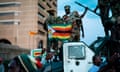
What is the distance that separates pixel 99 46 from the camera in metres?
7.26

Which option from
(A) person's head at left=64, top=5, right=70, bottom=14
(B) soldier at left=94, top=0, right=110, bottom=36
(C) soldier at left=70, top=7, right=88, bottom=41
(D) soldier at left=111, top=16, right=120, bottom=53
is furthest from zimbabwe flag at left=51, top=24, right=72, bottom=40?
(D) soldier at left=111, top=16, right=120, bottom=53

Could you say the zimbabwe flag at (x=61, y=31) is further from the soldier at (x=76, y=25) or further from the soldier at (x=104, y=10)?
the soldier at (x=104, y=10)

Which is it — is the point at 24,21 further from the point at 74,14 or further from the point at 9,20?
the point at 74,14

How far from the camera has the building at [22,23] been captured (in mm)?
68312

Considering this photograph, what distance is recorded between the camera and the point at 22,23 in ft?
230

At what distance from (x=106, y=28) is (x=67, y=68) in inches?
58.1

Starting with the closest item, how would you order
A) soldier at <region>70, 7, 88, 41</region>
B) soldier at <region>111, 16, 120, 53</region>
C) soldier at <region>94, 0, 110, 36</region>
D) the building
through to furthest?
1. soldier at <region>111, 16, 120, 53</region>
2. soldier at <region>94, 0, 110, 36</region>
3. soldier at <region>70, 7, 88, 41</region>
4. the building

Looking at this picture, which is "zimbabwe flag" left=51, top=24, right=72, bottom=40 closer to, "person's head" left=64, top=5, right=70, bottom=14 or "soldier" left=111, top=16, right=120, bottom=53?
"person's head" left=64, top=5, right=70, bottom=14

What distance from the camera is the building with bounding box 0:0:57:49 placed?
224ft

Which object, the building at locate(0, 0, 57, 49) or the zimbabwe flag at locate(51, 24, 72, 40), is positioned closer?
the zimbabwe flag at locate(51, 24, 72, 40)

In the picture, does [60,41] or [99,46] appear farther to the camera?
[60,41]

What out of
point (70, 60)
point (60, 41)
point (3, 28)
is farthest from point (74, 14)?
point (3, 28)

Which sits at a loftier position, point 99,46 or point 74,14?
point 74,14

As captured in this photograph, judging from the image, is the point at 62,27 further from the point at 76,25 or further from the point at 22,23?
the point at 22,23
